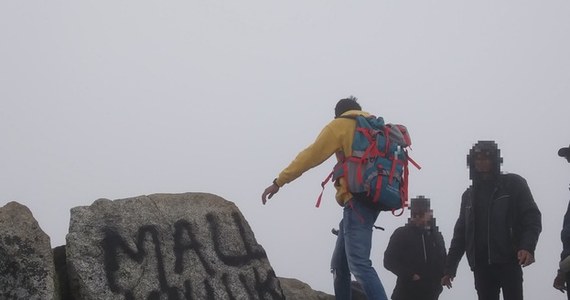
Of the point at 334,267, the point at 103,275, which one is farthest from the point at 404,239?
the point at 103,275

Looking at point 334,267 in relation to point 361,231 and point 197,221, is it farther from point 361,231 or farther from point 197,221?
point 197,221

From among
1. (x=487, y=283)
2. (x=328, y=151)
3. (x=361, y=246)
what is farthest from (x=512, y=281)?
(x=328, y=151)

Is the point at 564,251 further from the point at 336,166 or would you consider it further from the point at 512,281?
the point at 336,166

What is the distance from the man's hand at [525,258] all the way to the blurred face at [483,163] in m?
1.03

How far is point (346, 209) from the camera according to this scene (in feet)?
30.6

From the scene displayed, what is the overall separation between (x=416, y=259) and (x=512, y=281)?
10.4 ft

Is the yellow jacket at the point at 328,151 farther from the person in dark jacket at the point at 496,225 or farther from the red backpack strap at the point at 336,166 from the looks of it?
the person in dark jacket at the point at 496,225

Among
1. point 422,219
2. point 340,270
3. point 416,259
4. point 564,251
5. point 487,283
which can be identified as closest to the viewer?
point 564,251

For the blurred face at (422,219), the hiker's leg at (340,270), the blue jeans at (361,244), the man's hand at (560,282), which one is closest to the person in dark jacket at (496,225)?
the man's hand at (560,282)

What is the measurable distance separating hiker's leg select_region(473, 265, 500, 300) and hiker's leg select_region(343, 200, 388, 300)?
1209mm

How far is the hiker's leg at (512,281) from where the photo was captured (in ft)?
30.5

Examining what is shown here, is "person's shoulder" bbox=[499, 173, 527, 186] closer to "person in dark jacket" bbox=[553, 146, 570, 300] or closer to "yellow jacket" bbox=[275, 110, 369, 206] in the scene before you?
"person in dark jacket" bbox=[553, 146, 570, 300]

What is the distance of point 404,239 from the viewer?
1255cm

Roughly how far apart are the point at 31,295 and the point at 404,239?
559cm
